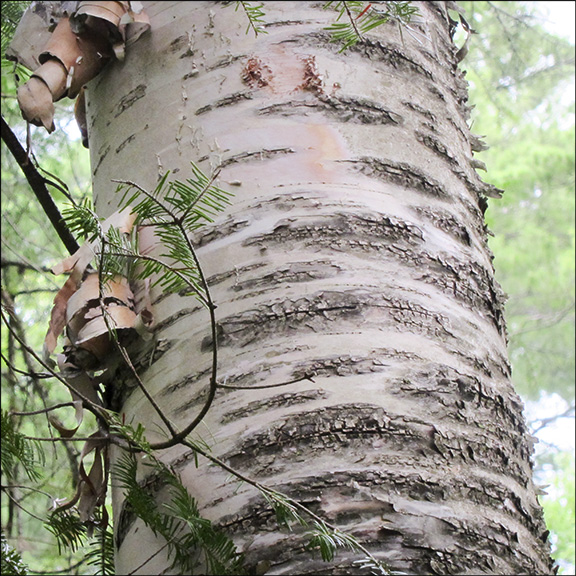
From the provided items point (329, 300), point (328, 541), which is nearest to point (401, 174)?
point (329, 300)

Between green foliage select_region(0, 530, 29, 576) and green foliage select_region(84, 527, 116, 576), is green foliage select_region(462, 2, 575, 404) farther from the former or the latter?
green foliage select_region(0, 530, 29, 576)

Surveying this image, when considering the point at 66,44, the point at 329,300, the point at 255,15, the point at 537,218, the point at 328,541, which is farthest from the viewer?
the point at 537,218

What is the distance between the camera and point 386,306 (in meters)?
0.90

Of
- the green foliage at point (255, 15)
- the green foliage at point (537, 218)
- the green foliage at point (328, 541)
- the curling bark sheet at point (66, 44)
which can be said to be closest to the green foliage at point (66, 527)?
the green foliage at point (328, 541)

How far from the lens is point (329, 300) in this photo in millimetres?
894

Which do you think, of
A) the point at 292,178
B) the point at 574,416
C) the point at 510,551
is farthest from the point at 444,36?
the point at 574,416

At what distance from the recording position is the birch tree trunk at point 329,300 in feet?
2.62

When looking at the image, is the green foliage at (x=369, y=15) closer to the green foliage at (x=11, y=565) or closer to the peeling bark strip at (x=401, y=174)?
the peeling bark strip at (x=401, y=174)

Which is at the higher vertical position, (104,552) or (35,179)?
(35,179)

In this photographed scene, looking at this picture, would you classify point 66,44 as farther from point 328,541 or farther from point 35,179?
point 328,541

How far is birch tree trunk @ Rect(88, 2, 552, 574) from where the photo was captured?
0.80m

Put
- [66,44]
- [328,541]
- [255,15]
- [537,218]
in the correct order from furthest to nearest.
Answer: [537,218]
[66,44]
[255,15]
[328,541]

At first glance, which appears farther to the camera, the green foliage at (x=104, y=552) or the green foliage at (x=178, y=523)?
the green foliage at (x=104, y=552)

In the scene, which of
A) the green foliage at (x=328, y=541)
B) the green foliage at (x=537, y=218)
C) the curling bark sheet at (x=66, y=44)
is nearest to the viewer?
the green foliage at (x=328, y=541)
